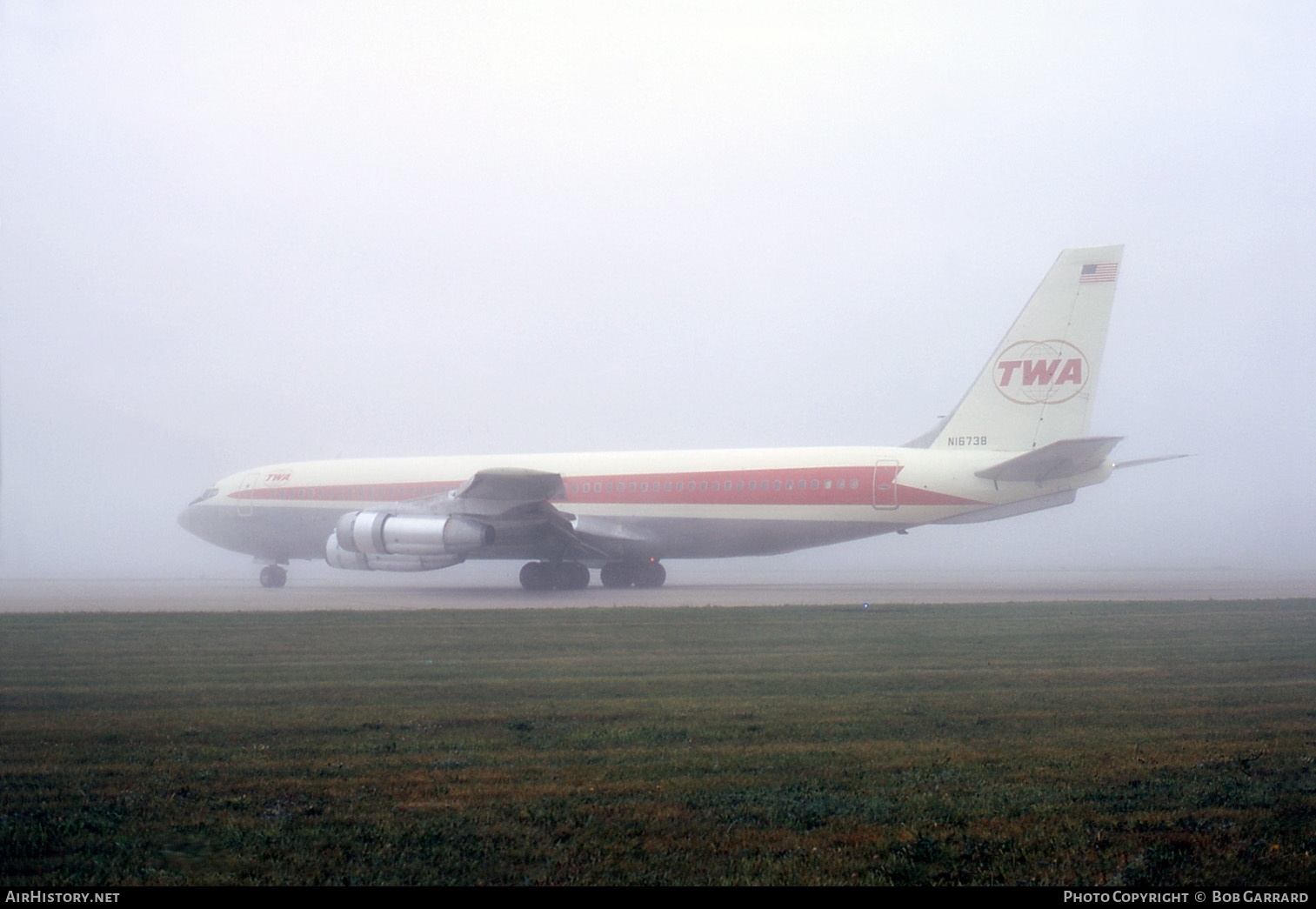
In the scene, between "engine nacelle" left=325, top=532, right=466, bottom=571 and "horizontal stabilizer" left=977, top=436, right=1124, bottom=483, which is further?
"engine nacelle" left=325, top=532, right=466, bottom=571

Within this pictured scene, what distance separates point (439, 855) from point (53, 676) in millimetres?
7112

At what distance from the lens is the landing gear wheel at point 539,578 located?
25.2 metres

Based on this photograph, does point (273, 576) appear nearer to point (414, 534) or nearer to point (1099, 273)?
point (414, 534)

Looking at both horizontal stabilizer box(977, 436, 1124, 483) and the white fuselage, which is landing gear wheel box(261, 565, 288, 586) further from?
horizontal stabilizer box(977, 436, 1124, 483)

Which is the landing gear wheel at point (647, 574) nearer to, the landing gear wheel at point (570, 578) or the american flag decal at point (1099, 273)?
the landing gear wheel at point (570, 578)

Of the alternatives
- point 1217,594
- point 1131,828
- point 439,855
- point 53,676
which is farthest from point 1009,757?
point 1217,594

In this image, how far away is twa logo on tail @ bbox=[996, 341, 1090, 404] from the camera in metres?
21.0

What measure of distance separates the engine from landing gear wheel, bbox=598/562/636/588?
12.7 ft

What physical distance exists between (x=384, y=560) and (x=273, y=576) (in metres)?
6.02

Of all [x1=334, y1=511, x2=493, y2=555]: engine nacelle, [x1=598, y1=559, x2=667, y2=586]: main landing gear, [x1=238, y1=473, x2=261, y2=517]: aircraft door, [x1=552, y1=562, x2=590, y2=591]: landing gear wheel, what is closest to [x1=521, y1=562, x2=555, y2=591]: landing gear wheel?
[x1=552, y1=562, x2=590, y2=591]: landing gear wheel

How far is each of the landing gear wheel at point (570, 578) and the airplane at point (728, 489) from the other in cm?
5

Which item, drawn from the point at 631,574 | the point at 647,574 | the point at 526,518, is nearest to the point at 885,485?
the point at 647,574

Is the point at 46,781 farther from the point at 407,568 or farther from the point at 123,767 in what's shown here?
the point at 407,568

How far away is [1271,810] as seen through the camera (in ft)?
17.3
